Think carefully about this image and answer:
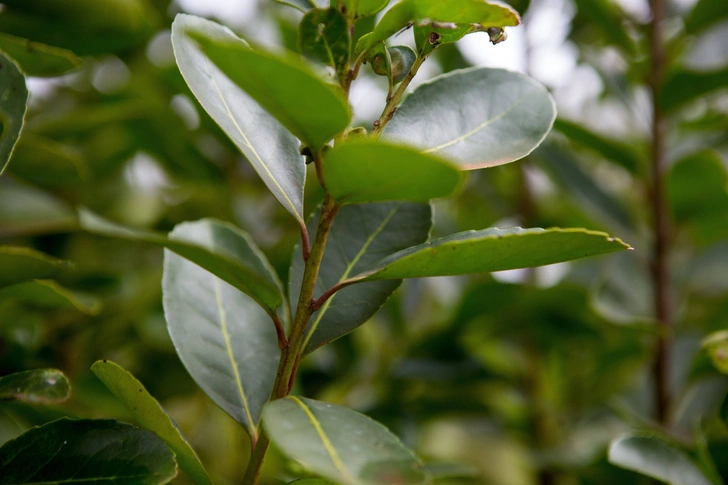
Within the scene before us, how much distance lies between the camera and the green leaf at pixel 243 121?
0.51 meters

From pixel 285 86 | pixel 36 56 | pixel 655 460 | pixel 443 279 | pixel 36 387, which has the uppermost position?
pixel 285 86

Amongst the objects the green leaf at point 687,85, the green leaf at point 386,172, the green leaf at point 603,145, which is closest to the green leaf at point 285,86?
the green leaf at point 386,172

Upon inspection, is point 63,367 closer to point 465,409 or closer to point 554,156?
point 465,409

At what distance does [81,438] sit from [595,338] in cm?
96

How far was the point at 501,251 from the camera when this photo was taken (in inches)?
17.7

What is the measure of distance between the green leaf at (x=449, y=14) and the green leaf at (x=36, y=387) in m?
0.38

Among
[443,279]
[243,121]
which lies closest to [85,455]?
[243,121]

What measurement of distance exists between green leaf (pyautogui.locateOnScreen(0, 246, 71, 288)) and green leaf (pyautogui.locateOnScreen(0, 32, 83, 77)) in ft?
0.86

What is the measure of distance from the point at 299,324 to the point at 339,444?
12 cm

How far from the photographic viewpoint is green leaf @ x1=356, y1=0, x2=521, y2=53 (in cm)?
45

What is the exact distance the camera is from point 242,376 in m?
0.62

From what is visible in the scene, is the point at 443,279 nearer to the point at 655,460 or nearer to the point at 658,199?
the point at 658,199

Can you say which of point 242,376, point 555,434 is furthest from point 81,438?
point 555,434

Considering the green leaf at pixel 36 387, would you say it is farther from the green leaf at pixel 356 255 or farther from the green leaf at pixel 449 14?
the green leaf at pixel 449 14
